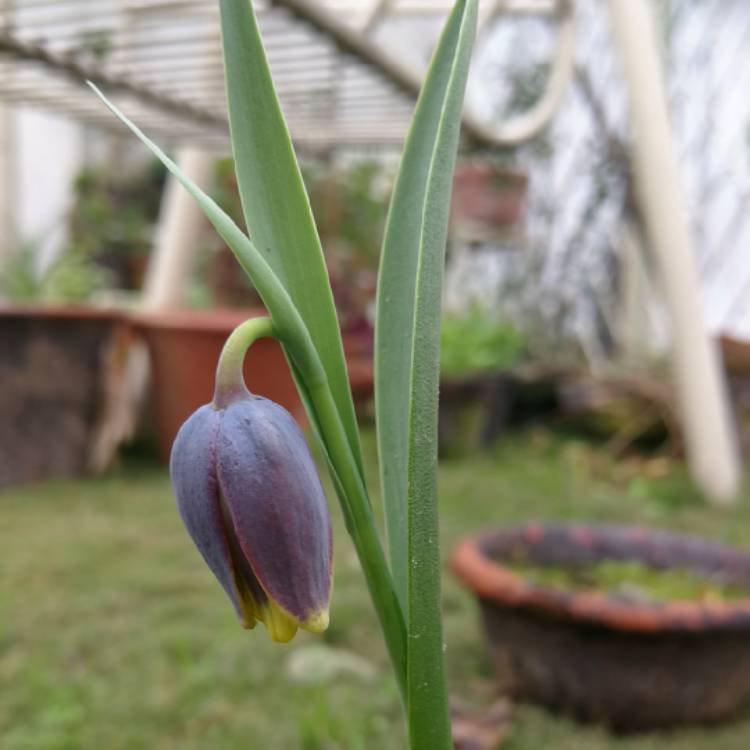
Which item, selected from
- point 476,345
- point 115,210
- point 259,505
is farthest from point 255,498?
point 115,210

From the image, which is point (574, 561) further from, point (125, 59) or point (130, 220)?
point (130, 220)

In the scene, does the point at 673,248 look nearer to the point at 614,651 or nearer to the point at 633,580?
the point at 633,580

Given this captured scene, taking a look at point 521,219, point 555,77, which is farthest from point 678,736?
point 521,219

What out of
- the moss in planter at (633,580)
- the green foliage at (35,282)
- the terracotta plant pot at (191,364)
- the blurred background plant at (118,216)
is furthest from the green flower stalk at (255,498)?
the blurred background plant at (118,216)

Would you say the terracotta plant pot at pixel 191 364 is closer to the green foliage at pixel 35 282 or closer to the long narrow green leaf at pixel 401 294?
the green foliage at pixel 35 282

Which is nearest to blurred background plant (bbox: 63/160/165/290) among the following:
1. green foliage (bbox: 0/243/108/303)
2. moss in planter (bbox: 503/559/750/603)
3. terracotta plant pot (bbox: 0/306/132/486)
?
green foliage (bbox: 0/243/108/303)

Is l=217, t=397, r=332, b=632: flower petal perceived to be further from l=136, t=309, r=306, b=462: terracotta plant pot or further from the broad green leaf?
l=136, t=309, r=306, b=462: terracotta plant pot
